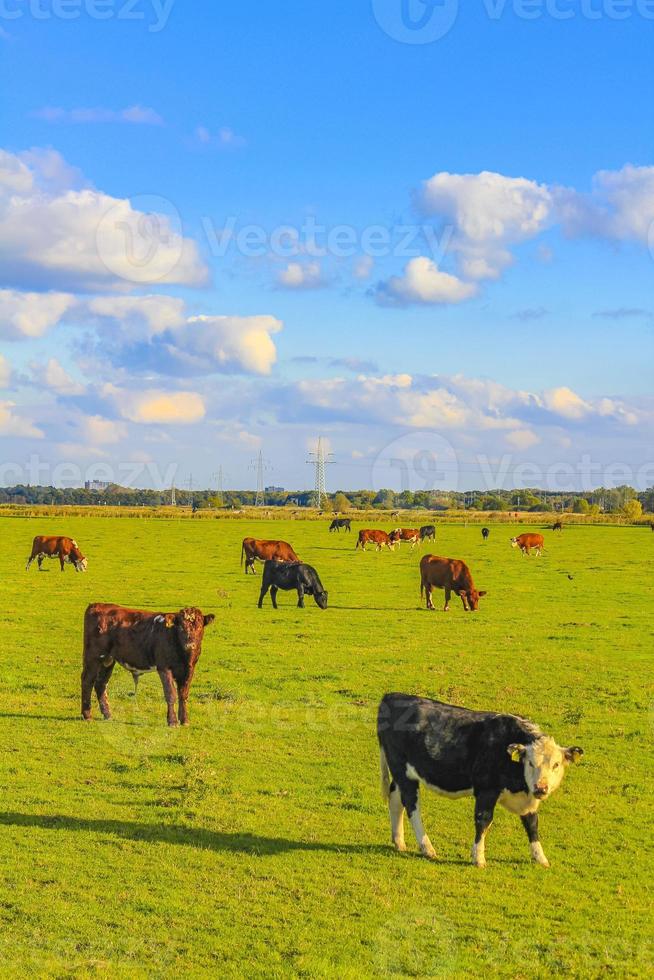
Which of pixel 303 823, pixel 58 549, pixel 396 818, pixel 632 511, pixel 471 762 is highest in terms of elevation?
pixel 632 511

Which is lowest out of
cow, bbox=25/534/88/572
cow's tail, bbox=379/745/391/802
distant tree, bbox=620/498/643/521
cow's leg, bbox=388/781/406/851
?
cow's leg, bbox=388/781/406/851

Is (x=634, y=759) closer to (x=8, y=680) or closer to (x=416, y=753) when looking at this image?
(x=416, y=753)

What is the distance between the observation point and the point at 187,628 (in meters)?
14.0

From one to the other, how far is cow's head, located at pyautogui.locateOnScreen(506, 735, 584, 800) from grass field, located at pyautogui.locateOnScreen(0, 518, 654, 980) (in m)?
0.99

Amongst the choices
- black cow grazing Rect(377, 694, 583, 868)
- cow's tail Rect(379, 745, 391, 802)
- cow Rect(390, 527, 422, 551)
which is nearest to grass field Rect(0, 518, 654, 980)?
black cow grazing Rect(377, 694, 583, 868)

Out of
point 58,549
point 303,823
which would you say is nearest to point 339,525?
point 58,549

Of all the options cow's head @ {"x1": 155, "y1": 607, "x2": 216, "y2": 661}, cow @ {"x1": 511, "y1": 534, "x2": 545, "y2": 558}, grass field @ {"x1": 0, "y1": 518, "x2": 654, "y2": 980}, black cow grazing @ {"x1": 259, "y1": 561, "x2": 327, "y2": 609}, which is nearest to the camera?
grass field @ {"x1": 0, "y1": 518, "x2": 654, "y2": 980}

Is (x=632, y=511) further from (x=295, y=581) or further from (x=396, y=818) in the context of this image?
(x=396, y=818)

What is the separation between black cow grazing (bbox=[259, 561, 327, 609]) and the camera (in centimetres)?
2853

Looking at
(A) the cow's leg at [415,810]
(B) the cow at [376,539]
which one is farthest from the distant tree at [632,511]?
(A) the cow's leg at [415,810]

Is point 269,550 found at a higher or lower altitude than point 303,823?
higher

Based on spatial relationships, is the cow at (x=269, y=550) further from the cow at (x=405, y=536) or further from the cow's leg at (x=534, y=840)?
the cow's leg at (x=534, y=840)

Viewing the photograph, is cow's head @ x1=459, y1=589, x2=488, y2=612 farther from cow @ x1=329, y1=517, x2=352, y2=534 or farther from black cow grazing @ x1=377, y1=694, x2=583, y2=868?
cow @ x1=329, y1=517, x2=352, y2=534

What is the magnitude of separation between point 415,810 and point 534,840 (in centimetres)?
124
